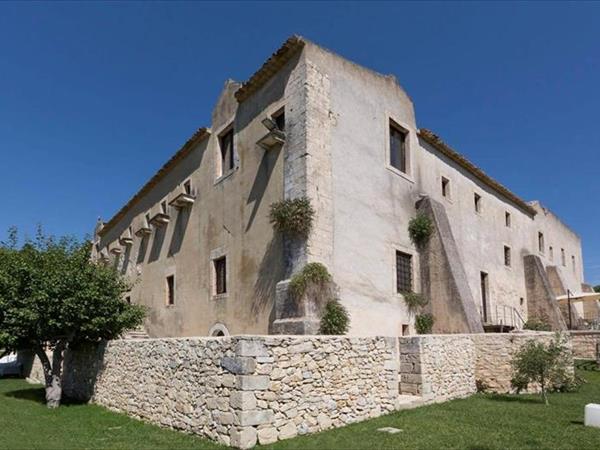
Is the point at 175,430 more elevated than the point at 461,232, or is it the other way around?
the point at 461,232

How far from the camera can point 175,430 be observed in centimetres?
908

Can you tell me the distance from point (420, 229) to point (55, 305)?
11396 mm

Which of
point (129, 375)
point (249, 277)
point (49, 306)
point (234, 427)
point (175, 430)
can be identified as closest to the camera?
point (234, 427)

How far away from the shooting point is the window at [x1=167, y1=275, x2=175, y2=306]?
20.0 meters

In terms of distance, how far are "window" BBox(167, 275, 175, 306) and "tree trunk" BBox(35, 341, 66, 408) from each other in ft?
21.3

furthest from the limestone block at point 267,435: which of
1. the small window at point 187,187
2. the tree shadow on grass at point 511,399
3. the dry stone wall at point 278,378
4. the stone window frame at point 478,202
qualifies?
the stone window frame at point 478,202

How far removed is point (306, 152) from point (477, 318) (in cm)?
784

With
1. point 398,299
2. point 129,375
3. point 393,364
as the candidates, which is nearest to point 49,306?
point 129,375

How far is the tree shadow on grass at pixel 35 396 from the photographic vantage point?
13906 millimetres

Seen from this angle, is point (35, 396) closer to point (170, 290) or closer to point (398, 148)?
point (170, 290)

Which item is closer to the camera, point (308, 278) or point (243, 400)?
point (243, 400)

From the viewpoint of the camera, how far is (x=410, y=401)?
35.4 ft

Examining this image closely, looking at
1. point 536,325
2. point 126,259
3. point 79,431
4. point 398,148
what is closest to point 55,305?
point 79,431

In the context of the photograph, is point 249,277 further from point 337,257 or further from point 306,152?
point 306,152
